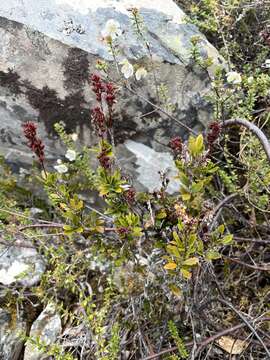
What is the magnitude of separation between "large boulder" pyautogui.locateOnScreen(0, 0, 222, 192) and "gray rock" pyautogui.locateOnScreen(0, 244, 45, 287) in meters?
0.49

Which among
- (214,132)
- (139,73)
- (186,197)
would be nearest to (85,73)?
(139,73)

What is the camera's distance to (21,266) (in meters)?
2.34

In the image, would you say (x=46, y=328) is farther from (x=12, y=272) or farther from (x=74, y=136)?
(x=74, y=136)

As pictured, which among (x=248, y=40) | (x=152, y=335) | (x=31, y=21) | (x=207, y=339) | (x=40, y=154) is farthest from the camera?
(x=248, y=40)

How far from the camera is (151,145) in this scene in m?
2.44

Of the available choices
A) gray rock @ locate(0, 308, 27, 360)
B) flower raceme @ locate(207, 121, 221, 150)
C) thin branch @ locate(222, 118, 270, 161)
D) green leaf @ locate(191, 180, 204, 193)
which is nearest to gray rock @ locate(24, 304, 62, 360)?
gray rock @ locate(0, 308, 27, 360)

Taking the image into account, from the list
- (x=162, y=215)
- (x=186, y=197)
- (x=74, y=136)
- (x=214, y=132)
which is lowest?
(x=74, y=136)

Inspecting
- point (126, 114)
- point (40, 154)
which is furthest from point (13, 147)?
point (40, 154)

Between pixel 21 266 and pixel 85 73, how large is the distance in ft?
3.45

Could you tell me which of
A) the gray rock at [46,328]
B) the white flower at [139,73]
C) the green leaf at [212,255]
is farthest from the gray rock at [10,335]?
the white flower at [139,73]

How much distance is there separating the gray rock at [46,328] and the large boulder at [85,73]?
2.66 ft

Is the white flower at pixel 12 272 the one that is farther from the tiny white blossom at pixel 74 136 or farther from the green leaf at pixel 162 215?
the green leaf at pixel 162 215

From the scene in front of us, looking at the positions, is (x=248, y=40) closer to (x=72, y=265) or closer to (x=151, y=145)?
(x=151, y=145)

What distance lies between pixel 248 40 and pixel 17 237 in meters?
1.81
